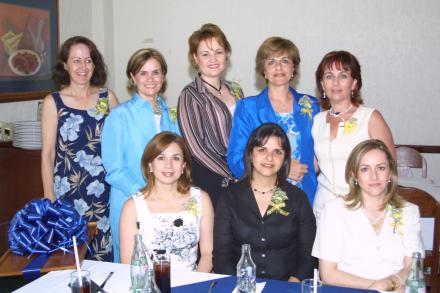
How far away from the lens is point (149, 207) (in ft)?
7.61

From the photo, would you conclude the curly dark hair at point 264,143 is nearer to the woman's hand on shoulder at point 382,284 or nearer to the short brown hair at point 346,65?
the short brown hair at point 346,65

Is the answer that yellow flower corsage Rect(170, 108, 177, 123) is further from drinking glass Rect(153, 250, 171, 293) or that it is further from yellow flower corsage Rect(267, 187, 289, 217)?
drinking glass Rect(153, 250, 171, 293)

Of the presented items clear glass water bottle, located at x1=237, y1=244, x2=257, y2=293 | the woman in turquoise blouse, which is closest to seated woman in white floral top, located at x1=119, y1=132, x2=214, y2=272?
the woman in turquoise blouse

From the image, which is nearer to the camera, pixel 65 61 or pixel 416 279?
pixel 416 279

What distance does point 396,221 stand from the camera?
7.04ft

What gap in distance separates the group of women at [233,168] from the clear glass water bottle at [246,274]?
1.76 feet

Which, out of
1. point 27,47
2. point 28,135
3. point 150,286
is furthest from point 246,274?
point 27,47

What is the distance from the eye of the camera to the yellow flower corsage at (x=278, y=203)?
2.36 meters

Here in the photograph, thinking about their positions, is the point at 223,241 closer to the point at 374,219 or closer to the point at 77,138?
the point at 374,219

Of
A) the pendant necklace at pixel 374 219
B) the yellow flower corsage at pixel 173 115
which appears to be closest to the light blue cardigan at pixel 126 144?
the yellow flower corsage at pixel 173 115

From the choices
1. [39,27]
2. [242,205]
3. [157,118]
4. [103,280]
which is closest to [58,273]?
[103,280]

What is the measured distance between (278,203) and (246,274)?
2.24 ft

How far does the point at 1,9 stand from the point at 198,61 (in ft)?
5.16

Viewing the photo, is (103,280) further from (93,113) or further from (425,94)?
(425,94)
